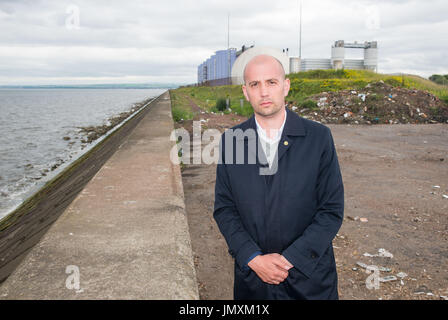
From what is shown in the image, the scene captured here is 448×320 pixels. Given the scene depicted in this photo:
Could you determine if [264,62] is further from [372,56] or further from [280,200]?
[372,56]

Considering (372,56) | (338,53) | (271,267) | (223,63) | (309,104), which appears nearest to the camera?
(271,267)

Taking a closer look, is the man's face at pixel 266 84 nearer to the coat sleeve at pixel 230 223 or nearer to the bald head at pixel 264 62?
the bald head at pixel 264 62

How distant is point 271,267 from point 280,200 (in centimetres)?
27

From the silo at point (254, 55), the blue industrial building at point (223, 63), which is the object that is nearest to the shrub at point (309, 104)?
the blue industrial building at point (223, 63)

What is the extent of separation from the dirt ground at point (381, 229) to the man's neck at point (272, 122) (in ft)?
4.95

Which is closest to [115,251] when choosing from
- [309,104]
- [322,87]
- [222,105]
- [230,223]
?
[230,223]

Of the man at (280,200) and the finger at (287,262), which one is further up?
the man at (280,200)

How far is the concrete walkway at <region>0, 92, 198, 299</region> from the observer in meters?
1.81

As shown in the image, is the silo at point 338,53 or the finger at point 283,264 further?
the silo at point 338,53

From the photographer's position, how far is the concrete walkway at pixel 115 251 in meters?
1.81

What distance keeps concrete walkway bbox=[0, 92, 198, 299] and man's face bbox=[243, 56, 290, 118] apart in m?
1.04

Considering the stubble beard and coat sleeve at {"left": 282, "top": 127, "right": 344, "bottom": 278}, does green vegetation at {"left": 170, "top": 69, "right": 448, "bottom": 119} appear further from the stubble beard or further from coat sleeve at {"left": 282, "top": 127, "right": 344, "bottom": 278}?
coat sleeve at {"left": 282, "top": 127, "right": 344, "bottom": 278}

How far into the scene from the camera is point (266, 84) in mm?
1483
